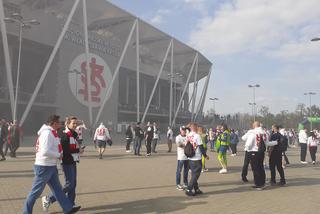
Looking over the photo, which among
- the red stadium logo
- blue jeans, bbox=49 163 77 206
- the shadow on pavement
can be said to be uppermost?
the red stadium logo

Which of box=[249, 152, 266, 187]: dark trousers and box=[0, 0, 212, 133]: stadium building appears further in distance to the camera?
box=[0, 0, 212, 133]: stadium building

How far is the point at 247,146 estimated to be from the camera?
10.9 meters

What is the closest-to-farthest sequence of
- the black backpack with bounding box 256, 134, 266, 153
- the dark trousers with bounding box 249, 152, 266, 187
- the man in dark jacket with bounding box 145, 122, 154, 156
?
1. the dark trousers with bounding box 249, 152, 266, 187
2. the black backpack with bounding box 256, 134, 266, 153
3. the man in dark jacket with bounding box 145, 122, 154, 156

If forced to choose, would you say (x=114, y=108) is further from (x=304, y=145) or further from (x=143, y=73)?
(x=304, y=145)

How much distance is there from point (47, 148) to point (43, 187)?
62cm

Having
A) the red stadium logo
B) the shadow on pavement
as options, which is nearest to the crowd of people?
the shadow on pavement

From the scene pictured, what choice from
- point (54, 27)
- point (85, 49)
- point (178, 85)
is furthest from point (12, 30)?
point (178, 85)

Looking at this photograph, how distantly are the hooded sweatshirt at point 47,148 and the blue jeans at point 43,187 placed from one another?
9 cm

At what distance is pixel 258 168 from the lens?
413 inches

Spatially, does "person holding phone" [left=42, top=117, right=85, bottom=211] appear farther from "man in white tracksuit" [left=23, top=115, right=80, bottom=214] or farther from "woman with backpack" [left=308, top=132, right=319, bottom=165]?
"woman with backpack" [left=308, top=132, right=319, bottom=165]

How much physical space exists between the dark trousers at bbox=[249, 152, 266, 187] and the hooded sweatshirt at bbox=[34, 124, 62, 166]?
5.40 m

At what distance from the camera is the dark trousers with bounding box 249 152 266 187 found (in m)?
10.4

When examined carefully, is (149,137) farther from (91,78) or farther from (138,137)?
(91,78)

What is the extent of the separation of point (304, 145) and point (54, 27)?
34826mm
